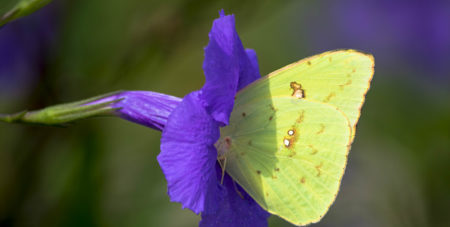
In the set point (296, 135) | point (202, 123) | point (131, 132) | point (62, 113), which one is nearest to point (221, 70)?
point (202, 123)

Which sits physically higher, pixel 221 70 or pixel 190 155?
pixel 221 70

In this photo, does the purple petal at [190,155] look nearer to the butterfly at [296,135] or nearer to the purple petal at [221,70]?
the purple petal at [221,70]

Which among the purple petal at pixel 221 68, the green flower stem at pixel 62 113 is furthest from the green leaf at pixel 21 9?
the purple petal at pixel 221 68

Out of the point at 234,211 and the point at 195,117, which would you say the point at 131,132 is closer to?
the point at 234,211

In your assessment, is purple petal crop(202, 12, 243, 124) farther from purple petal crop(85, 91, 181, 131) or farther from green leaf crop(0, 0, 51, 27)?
green leaf crop(0, 0, 51, 27)

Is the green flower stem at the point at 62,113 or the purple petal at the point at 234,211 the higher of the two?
the green flower stem at the point at 62,113

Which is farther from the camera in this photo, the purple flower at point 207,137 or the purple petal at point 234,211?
the purple petal at point 234,211

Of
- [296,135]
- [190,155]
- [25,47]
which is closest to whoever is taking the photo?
[190,155]

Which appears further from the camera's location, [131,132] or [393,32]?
[393,32]

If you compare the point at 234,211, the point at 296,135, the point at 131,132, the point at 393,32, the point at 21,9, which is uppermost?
the point at 21,9
